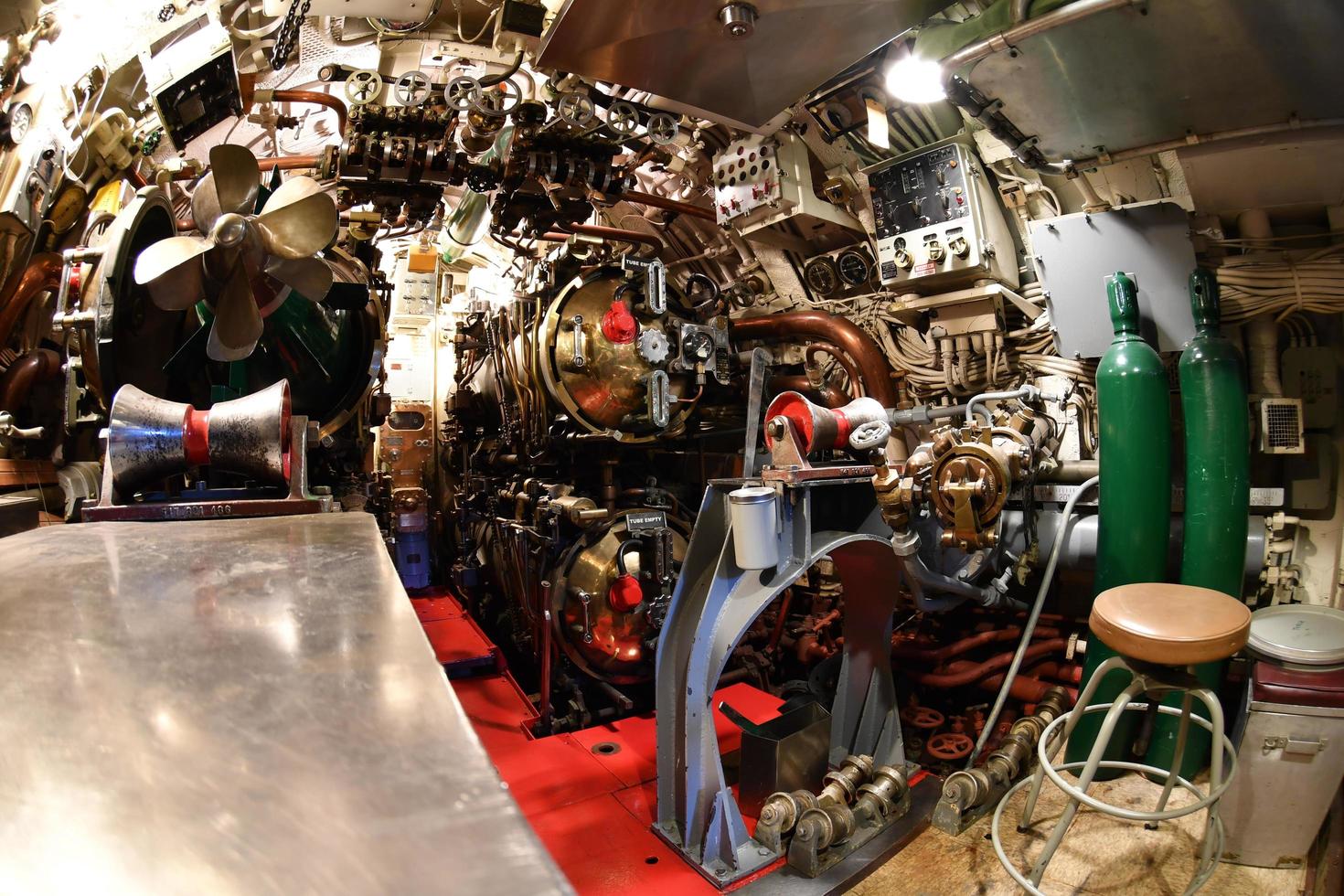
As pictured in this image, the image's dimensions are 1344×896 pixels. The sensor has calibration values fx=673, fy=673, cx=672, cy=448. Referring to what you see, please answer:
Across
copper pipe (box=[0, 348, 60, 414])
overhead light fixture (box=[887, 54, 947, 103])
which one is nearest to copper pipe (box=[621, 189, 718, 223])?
overhead light fixture (box=[887, 54, 947, 103])

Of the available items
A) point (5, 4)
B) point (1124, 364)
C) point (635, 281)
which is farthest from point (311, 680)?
point (5, 4)

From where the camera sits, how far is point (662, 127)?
444cm

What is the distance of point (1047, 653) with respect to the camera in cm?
418

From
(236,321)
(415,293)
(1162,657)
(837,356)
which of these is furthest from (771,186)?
(415,293)

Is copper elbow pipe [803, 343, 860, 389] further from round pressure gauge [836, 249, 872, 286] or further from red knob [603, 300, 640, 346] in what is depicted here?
red knob [603, 300, 640, 346]

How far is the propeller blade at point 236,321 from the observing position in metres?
3.58

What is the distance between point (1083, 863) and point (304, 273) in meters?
4.85

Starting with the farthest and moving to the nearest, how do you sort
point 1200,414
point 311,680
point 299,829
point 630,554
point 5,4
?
point 630,554
point 5,4
point 1200,414
point 311,680
point 299,829

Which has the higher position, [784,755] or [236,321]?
[236,321]

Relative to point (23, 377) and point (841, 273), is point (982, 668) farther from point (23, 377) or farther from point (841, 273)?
point (23, 377)

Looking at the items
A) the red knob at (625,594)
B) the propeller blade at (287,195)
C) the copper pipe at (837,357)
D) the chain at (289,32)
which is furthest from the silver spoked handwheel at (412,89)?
the red knob at (625,594)

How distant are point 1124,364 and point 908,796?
7.98 feet

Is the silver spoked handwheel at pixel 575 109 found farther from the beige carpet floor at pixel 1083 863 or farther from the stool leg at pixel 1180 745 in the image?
the beige carpet floor at pixel 1083 863

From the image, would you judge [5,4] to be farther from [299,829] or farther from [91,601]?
[299,829]
